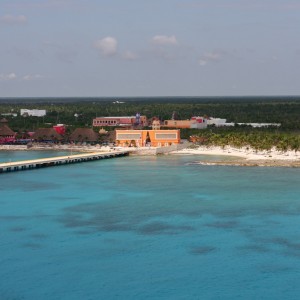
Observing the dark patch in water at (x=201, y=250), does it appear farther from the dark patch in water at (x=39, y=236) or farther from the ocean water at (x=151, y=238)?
the dark patch in water at (x=39, y=236)

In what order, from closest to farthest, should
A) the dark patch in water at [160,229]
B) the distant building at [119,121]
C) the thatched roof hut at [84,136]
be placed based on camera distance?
the dark patch in water at [160,229], the thatched roof hut at [84,136], the distant building at [119,121]

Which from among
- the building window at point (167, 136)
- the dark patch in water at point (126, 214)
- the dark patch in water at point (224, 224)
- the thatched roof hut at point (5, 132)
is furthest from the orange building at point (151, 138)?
the dark patch in water at point (224, 224)

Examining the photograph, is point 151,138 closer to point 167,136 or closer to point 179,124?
point 167,136

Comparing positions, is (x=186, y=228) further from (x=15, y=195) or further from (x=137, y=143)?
(x=137, y=143)

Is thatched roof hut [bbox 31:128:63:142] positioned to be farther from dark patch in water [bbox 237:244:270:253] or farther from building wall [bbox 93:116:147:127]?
dark patch in water [bbox 237:244:270:253]

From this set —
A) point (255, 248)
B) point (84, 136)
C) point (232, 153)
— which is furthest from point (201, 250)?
point (84, 136)

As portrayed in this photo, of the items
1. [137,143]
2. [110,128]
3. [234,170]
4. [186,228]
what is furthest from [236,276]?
[110,128]
